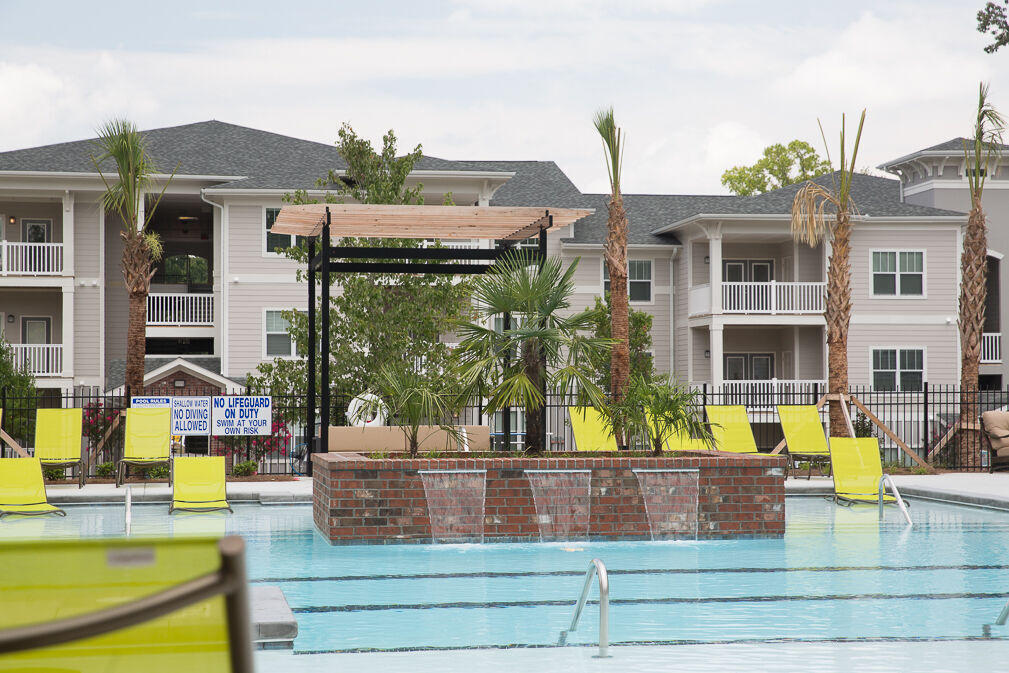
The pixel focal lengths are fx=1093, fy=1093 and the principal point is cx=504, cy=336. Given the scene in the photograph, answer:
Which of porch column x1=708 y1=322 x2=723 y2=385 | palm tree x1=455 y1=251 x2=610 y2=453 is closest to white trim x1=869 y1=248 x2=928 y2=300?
porch column x1=708 y1=322 x2=723 y2=385

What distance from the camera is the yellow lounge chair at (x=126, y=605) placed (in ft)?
4.48

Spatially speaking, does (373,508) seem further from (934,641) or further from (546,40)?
(546,40)

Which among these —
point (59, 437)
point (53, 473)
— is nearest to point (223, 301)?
point (53, 473)

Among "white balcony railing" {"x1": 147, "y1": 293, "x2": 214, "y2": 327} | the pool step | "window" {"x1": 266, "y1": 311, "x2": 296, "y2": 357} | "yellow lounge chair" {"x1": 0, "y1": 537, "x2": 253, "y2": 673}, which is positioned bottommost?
the pool step

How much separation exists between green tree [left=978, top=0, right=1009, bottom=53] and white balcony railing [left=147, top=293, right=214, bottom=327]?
2087cm

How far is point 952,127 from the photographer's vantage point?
37750 millimetres

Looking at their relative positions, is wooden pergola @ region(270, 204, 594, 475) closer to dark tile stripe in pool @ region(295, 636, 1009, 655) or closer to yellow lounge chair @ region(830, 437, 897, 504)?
yellow lounge chair @ region(830, 437, 897, 504)

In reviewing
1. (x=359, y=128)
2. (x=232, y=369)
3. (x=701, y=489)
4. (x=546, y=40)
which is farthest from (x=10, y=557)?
(x=546, y=40)

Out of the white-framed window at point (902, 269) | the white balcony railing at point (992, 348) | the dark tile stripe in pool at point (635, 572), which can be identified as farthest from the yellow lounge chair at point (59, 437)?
the white balcony railing at point (992, 348)

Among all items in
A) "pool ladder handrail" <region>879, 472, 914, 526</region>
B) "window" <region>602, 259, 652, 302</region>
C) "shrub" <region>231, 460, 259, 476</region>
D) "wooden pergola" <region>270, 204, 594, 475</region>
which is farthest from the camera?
"window" <region>602, 259, 652, 302</region>

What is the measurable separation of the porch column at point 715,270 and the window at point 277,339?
11.8 m

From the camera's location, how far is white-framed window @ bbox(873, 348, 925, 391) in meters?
32.5

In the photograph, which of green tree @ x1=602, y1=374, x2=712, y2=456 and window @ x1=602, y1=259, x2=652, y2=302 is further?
window @ x1=602, y1=259, x2=652, y2=302

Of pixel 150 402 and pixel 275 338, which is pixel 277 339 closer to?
pixel 275 338
